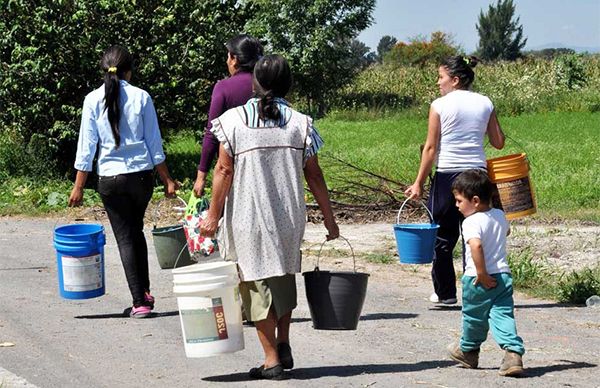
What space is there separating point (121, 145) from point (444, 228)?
250 centimetres

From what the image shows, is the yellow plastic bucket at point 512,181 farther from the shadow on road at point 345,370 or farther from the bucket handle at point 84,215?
the bucket handle at point 84,215

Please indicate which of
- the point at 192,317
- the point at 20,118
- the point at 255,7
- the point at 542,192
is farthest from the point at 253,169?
the point at 255,7

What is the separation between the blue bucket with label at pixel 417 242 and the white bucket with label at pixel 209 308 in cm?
213

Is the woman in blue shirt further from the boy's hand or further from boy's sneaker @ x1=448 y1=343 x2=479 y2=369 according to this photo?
the boy's hand

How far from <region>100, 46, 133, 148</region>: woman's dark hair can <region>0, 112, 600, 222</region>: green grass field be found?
387 centimetres

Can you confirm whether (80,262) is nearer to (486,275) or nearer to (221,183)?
(221,183)

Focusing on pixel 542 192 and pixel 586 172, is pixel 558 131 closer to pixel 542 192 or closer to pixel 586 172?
pixel 586 172

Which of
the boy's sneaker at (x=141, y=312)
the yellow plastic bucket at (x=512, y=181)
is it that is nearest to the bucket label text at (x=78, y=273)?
the boy's sneaker at (x=141, y=312)

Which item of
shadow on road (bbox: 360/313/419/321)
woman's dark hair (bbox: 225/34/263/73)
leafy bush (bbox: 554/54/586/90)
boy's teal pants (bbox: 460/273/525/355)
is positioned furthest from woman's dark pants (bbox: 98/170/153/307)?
leafy bush (bbox: 554/54/586/90)

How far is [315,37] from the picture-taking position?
146 feet

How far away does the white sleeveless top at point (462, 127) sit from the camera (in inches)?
328

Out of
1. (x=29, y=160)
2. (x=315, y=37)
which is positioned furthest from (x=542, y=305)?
(x=315, y=37)

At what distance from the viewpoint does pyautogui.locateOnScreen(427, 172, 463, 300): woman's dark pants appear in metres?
8.48

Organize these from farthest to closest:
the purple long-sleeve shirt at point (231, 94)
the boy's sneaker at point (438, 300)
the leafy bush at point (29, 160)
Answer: the leafy bush at point (29, 160)
the boy's sneaker at point (438, 300)
the purple long-sleeve shirt at point (231, 94)
